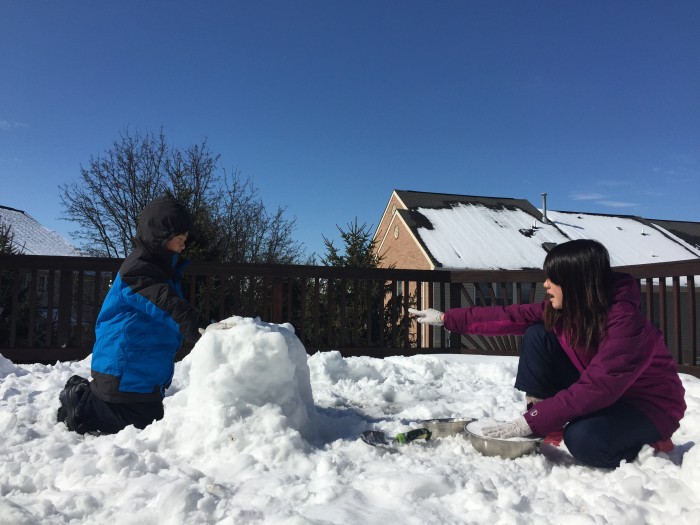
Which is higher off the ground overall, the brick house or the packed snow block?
the brick house

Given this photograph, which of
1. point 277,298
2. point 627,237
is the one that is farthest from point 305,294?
point 627,237

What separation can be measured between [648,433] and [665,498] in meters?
0.44

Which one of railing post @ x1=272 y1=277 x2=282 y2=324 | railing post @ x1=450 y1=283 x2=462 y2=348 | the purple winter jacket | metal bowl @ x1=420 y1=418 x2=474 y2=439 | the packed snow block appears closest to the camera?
the purple winter jacket

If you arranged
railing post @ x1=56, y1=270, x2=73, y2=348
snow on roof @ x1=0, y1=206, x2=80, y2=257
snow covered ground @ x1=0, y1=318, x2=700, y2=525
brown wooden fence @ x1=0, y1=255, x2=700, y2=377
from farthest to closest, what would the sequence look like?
snow on roof @ x1=0, y1=206, x2=80, y2=257
railing post @ x1=56, y1=270, x2=73, y2=348
brown wooden fence @ x1=0, y1=255, x2=700, y2=377
snow covered ground @ x1=0, y1=318, x2=700, y2=525

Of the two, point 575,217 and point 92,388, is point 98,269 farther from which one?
point 575,217

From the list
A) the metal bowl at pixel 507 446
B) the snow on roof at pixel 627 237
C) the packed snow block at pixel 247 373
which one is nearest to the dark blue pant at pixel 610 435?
the metal bowl at pixel 507 446

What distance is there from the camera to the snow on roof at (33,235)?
23691 millimetres

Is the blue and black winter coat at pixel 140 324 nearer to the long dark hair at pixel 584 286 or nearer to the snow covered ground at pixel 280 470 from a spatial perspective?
the snow covered ground at pixel 280 470

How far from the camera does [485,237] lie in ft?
59.4

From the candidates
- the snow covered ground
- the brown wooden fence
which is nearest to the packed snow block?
the snow covered ground

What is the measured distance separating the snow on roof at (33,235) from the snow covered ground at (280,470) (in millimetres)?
23596

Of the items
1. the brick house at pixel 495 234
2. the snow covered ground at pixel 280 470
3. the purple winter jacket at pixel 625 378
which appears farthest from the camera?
the brick house at pixel 495 234

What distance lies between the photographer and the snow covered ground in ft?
5.60

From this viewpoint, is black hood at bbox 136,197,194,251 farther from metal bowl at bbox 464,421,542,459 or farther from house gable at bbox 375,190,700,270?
house gable at bbox 375,190,700,270
